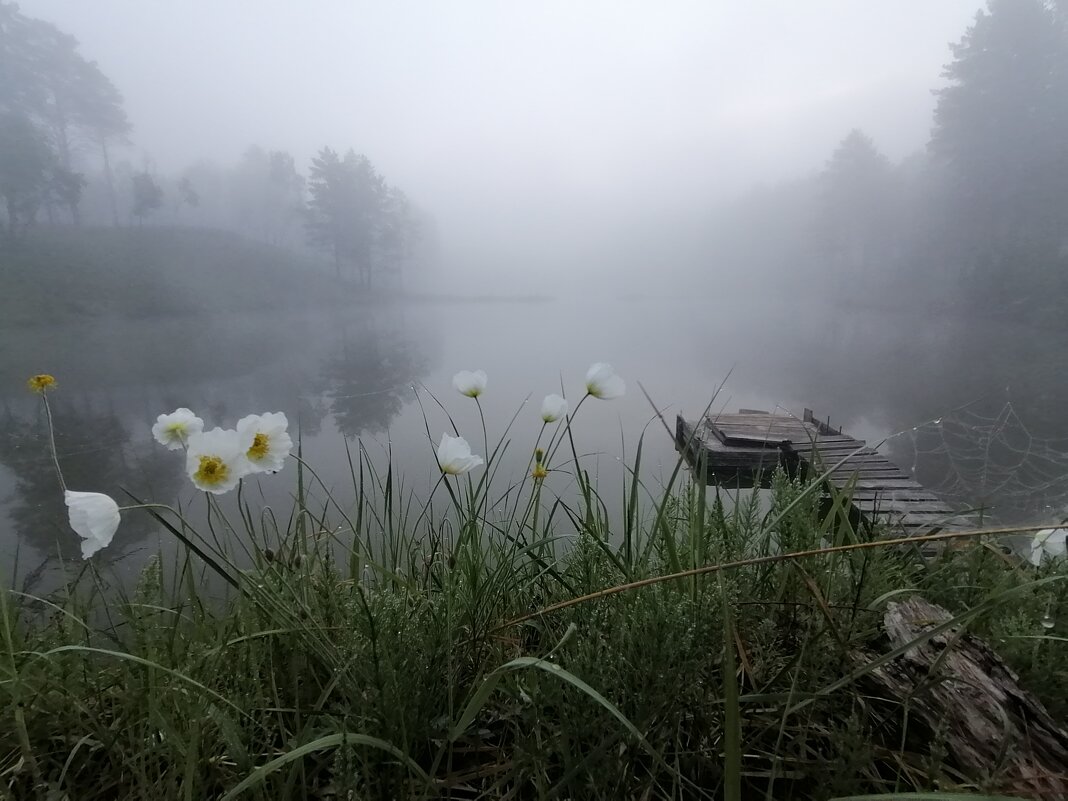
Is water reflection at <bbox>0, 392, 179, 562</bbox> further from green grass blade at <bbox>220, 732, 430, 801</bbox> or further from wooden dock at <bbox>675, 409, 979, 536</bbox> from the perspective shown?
wooden dock at <bbox>675, 409, 979, 536</bbox>

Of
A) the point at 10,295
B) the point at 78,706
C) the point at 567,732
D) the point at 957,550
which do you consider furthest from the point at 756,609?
the point at 10,295

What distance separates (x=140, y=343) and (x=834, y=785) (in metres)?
4.14

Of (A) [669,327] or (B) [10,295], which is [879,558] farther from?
(A) [669,327]

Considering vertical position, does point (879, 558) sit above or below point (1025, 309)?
below

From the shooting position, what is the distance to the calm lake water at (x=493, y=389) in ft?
5.73

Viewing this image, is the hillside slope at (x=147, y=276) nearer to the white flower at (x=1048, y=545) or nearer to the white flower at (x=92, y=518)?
the white flower at (x=92, y=518)

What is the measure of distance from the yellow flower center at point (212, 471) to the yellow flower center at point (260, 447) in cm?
4

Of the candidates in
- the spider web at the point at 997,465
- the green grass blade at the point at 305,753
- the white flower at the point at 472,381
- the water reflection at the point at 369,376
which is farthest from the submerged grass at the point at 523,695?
the water reflection at the point at 369,376

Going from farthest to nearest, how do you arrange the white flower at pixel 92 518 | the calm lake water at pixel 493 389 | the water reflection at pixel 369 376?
1. the water reflection at pixel 369 376
2. the calm lake water at pixel 493 389
3. the white flower at pixel 92 518

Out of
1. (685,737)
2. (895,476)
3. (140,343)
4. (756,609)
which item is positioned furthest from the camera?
(140,343)

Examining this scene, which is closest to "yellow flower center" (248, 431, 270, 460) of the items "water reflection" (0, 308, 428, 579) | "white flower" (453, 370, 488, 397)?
"white flower" (453, 370, 488, 397)

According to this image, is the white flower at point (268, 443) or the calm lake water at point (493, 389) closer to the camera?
the white flower at point (268, 443)

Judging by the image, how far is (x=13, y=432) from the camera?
2582 mm

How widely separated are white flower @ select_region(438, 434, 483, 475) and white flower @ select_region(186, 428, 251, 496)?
0.62ft
